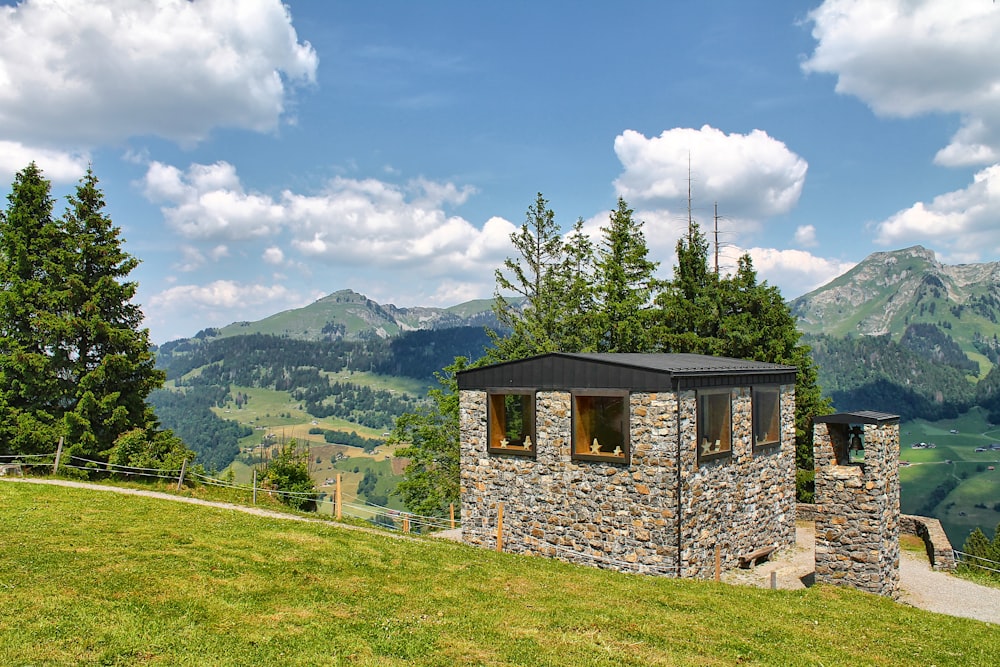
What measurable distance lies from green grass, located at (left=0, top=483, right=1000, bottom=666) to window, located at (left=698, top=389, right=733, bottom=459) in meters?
3.53

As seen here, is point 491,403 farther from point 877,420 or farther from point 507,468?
point 877,420

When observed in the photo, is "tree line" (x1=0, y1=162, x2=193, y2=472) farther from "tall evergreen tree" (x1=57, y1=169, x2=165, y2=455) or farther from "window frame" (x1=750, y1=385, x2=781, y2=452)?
"window frame" (x1=750, y1=385, x2=781, y2=452)

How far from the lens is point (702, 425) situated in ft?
53.2

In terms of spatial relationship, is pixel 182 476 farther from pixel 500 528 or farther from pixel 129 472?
pixel 500 528

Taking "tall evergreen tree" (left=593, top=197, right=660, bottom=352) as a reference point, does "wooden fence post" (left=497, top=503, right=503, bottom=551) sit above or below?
below

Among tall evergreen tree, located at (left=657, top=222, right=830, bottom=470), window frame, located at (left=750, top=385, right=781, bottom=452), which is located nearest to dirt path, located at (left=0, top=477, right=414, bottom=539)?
window frame, located at (left=750, top=385, right=781, bottom=452)

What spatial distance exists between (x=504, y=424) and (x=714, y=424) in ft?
18.9


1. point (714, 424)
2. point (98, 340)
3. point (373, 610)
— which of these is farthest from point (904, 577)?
point (98, 340)

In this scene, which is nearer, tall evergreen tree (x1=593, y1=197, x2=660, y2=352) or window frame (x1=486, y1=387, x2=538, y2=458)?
window frame (x1=486, y1=387, x2=538, y2=458)

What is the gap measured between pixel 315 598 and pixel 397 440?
83.0ft

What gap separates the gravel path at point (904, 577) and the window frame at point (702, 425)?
122 inches

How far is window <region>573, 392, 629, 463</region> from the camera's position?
16.0 meters

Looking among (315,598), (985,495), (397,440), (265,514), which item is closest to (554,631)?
(315,598)

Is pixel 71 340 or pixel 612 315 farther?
pixel 612 315
